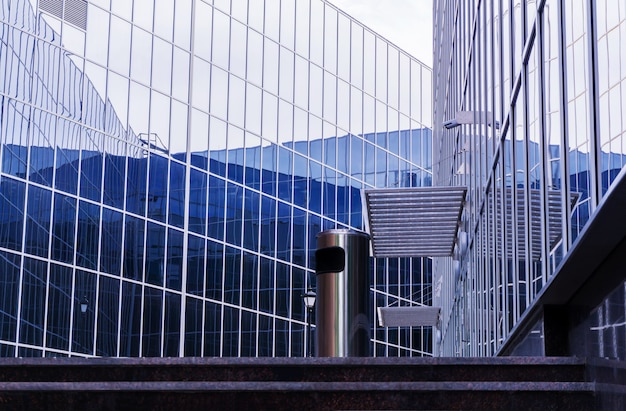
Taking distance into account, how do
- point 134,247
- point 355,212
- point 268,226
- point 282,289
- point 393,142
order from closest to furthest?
point 134,247, point 268,226, point 282,289, point 355,212, point 393,142

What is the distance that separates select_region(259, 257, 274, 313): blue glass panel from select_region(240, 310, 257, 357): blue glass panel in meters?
0.84

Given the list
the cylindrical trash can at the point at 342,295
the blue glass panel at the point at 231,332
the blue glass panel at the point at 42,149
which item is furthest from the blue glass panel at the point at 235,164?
the cylindrical trash can at the point at 342,295

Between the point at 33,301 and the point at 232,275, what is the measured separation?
40.6 feet

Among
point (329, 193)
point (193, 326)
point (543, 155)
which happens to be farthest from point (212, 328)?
point (543, 155)

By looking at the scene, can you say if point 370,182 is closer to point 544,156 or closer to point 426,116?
point 426,116

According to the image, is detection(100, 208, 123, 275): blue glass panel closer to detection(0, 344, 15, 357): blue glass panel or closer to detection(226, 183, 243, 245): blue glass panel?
detection(0, 344, 15, 357): blue glass panel

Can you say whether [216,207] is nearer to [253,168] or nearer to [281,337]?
[253,168]

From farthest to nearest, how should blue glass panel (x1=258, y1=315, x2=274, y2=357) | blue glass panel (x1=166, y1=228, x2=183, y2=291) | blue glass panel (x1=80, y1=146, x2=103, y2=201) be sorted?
blue glass panel (x1=258, y1=315, x2=274, y2=357) < blue glass panel (x1=166, y1=228, x2=183, y2=291) < blue glass panel (x1=80, y1=146, x2=103, y2=201)

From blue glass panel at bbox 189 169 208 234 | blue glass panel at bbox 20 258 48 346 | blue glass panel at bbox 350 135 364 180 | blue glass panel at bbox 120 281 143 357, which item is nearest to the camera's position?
blue glass panel at bbox 20 258 48 346

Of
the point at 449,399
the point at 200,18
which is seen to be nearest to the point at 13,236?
the point at 200,18

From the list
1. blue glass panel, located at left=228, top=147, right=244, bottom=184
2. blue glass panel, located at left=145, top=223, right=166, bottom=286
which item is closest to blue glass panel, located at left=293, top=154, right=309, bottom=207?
blue glass panel, located at left=228, top=147, right=244, bottom=184

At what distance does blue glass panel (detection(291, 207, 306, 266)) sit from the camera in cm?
4966

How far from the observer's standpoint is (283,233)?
49156 mm

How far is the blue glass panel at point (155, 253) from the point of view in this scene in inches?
1639
